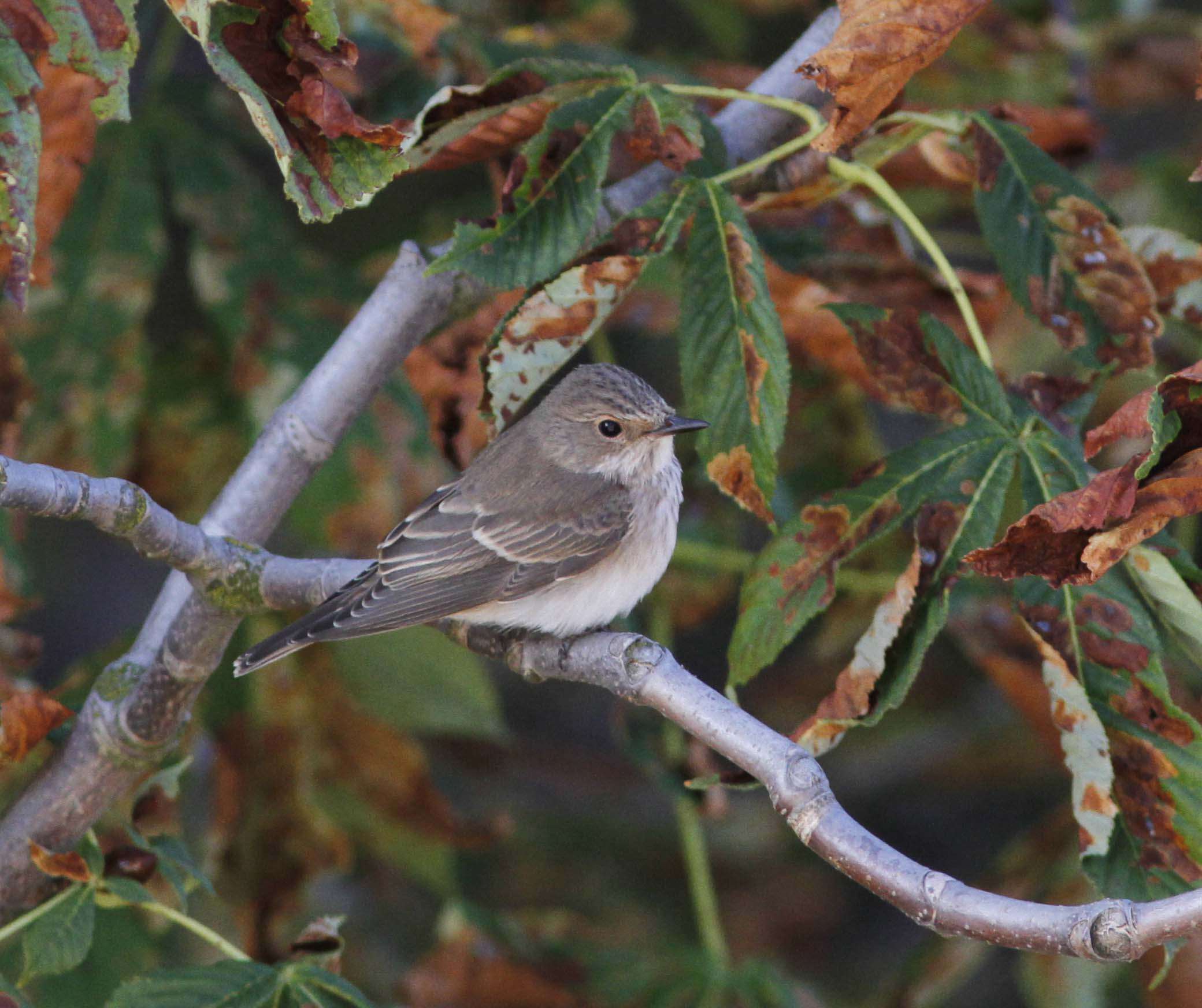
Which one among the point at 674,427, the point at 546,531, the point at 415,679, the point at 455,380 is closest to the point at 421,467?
the point at 415,679

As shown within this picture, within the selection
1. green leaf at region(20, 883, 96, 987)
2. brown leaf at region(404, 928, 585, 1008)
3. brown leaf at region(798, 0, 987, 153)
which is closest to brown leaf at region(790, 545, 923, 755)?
brown leaf at region(798, 0, 987, 153)

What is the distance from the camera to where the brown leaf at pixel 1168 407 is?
189 centimetres

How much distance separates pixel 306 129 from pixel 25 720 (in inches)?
47.7

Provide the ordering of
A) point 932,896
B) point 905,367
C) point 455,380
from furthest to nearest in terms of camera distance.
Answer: point 455,380 < point 905,367 < point 932,896

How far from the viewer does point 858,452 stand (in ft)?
14.8

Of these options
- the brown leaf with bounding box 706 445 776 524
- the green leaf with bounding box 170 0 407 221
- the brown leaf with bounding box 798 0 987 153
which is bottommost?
the brown leaf with bounding box 706 445 776 524

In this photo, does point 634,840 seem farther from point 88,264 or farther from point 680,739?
point 88,264

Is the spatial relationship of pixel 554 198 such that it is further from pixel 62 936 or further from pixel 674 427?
pixel 62 936

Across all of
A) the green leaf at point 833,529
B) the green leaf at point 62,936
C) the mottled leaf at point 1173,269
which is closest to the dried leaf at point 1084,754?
the green leaf at point 833,529

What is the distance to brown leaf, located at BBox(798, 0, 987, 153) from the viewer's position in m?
2.26

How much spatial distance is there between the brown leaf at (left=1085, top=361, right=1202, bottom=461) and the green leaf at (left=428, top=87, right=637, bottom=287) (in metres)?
1.02

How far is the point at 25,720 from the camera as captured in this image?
2.51 meters

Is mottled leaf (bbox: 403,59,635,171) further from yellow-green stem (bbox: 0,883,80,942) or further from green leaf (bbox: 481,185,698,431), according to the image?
yellow-green stem (bbox: 0,883,80,942)

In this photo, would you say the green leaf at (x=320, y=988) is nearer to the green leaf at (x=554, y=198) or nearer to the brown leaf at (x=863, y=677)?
the brown leaf at (x=863, y=677)
